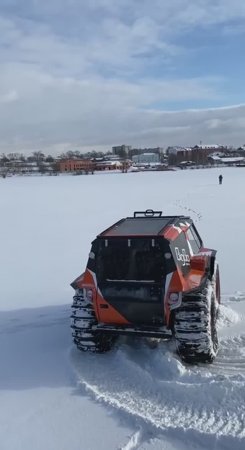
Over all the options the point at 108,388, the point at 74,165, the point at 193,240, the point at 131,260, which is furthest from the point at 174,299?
the point at 74,165

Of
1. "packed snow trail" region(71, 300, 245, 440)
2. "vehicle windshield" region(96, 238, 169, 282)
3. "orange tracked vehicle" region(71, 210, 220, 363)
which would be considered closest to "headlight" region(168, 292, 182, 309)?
"orange tracked vehicle" region(71, 210, 220, 363)

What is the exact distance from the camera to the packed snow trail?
4.23m

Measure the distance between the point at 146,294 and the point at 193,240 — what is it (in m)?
1.58

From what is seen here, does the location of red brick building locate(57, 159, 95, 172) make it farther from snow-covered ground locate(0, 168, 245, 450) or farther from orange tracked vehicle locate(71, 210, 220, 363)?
orange tracked vehicle locate(71, 210, 220, 363)

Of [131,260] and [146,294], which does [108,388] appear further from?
[131,260]

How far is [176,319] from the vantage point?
522 centimetres

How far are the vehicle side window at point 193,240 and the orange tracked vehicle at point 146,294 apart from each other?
51cm

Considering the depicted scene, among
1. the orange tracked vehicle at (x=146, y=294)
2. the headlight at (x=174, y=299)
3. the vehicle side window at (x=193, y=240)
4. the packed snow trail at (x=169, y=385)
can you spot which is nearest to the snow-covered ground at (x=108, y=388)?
the packed snow trail at (x=169, y=385)

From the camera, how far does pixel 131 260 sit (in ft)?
17.7

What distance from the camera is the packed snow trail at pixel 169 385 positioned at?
4.23 m

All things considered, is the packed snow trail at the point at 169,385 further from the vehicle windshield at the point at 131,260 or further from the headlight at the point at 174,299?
the vehicle windshield at the point at 131,260

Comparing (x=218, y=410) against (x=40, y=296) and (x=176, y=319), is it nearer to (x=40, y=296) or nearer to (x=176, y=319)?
(x=176, y=319)

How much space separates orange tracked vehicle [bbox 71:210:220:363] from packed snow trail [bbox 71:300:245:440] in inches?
8.1

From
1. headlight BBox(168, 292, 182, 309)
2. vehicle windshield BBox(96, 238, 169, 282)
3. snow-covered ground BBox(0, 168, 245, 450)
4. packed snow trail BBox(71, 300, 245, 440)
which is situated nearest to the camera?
snow-covered ground BBox(0, 168, 245, 450)
